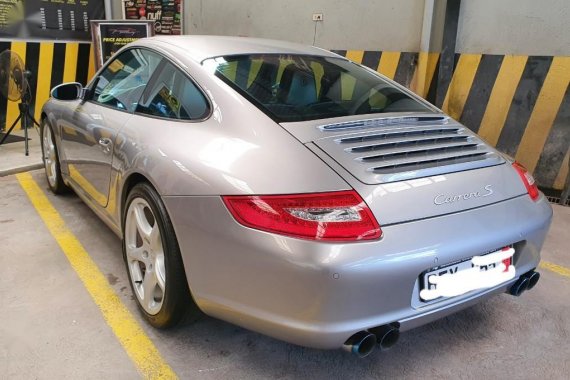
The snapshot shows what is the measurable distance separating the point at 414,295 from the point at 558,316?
127 cm

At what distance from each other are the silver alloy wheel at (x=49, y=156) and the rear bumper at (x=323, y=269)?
2498 mm

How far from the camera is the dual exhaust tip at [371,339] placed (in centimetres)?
165

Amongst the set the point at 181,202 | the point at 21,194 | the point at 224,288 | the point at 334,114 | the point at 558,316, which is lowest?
the point at 21,194

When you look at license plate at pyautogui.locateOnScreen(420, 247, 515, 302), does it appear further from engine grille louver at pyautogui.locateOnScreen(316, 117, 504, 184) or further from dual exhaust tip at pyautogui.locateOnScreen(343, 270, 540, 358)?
engine grille louver at pyautogui.locateOnScreen(316, 117, 504, 184)

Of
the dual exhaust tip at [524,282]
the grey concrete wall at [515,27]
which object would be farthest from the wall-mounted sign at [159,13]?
the dual exhaust tip at [524,282]

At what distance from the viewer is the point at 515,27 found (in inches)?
180

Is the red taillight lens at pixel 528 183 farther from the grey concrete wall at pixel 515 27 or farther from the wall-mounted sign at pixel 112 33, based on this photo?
the wall-mounted sign at pixel 112 33

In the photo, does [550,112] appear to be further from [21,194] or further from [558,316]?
[21,194]

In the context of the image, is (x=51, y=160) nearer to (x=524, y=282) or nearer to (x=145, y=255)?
(x=145, y=255)

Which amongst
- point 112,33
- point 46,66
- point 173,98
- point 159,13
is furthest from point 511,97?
point 46,66

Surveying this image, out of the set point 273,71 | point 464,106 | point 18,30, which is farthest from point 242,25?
point 273,71

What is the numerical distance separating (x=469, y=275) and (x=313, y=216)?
26.6 inches

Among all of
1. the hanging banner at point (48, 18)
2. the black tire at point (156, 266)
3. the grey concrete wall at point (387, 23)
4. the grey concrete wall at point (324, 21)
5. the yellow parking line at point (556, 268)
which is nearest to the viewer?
the black tire at point (156, 266)

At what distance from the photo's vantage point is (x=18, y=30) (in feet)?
20.6
